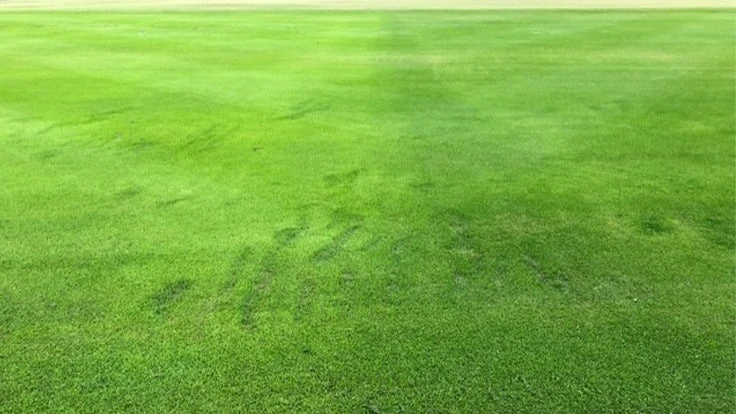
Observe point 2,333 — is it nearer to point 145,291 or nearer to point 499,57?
point 145,291

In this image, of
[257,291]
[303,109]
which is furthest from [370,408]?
[303,109]

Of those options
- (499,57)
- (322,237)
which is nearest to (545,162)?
(322,237)

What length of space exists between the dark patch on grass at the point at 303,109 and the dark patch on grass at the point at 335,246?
12.6 ft

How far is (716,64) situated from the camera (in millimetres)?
13461

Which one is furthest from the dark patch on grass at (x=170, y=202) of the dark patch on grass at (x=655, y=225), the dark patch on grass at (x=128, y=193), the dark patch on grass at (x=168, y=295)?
the dark patch on grass at (x=655, y=225)

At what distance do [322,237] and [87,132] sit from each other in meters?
4.31

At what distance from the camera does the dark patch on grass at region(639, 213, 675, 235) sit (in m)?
5.37

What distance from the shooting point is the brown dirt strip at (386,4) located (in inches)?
1135

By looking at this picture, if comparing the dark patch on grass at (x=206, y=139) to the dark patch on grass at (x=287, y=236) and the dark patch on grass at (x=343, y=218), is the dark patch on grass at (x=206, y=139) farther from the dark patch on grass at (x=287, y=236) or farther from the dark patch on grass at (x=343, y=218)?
the dark patch on grass at (x=287, y=236)

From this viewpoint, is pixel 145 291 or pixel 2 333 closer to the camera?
pixel 2 333

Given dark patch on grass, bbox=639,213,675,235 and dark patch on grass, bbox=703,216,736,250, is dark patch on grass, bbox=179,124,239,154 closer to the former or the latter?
dark patch on grass, bbox=639,213,675,235

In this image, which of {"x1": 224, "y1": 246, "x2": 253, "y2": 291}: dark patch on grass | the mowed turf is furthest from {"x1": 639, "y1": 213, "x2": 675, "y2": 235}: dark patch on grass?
{"x1": 224, "y1": 246, "x2": 253, "y2": 291}: dark patch on grass

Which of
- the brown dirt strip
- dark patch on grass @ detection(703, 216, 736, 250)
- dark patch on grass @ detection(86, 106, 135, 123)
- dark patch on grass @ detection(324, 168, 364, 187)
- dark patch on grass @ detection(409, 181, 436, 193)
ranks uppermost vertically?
the brown dirt strip

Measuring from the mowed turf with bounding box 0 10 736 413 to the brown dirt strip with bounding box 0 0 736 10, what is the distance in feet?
63.3
